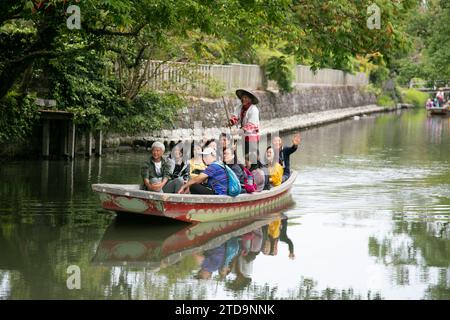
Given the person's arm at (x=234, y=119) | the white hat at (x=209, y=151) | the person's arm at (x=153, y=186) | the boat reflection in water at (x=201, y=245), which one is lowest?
the boat reflection in water at (x=201, y=245)

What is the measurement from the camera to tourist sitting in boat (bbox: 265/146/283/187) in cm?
2008

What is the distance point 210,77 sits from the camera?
34125 millimetres

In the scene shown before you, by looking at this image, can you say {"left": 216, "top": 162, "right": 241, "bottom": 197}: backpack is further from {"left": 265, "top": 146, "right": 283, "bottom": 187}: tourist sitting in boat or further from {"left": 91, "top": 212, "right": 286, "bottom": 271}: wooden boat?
{"left": 265, "top": 146, "right": 283, "bottom": 187}: tourist sitting in boat

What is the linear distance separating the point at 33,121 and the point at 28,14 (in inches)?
336

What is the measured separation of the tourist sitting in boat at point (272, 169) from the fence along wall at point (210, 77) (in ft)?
20.0

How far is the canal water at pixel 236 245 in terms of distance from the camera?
41.3 feet

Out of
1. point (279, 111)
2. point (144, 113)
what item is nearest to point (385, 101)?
point (279, 111)

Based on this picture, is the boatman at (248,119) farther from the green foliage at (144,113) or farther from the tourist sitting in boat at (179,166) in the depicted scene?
the green foliage at (144,113)

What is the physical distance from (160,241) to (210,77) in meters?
18.7

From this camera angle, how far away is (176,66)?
31016 mm

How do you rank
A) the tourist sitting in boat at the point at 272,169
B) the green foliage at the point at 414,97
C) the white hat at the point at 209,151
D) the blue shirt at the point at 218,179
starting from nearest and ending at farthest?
the blue shirt at the point at 218,179, the white hat at the point at 209,151, the tourist sitting in boat at the point at 272,169, the green foliage at the point at 414,97

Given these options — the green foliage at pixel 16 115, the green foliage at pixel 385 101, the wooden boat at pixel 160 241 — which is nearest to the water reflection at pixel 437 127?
the green foliage at pixel 385 101

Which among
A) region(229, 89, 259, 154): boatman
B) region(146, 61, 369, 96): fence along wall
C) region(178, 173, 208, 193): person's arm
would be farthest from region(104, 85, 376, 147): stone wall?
region(178, 173, 208, 193): person's arm

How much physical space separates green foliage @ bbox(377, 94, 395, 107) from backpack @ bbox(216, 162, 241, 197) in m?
51.9
